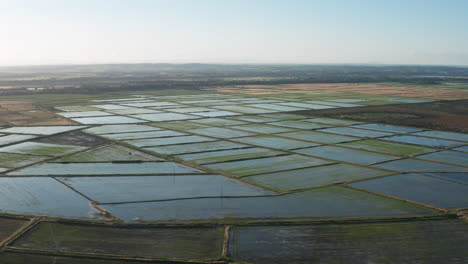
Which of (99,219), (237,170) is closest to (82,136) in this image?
(237,170)

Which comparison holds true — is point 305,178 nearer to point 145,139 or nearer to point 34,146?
point 145,139

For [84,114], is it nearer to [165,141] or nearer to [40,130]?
[40,130]

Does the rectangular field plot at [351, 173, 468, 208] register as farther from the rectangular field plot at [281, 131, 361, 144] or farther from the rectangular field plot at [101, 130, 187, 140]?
the rectangular field plot at [101, 130, 187, 140]

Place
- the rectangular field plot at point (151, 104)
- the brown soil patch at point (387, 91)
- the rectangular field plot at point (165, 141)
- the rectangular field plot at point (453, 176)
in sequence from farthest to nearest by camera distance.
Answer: the brown soil patch at point (387, 91)
the rectangular field plot at point (151, 104)
the rectangular field plot at point (165, 141)
the rectangular field plot at point (453, 176)

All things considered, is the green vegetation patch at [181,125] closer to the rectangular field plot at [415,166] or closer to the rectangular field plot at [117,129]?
the rectangular field plot at [117,129]

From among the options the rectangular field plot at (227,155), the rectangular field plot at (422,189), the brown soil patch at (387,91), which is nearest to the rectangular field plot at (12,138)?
the rectangular field plot at (227,155)

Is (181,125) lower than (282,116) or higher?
lower

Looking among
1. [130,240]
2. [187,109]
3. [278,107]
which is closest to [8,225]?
[130,240]
